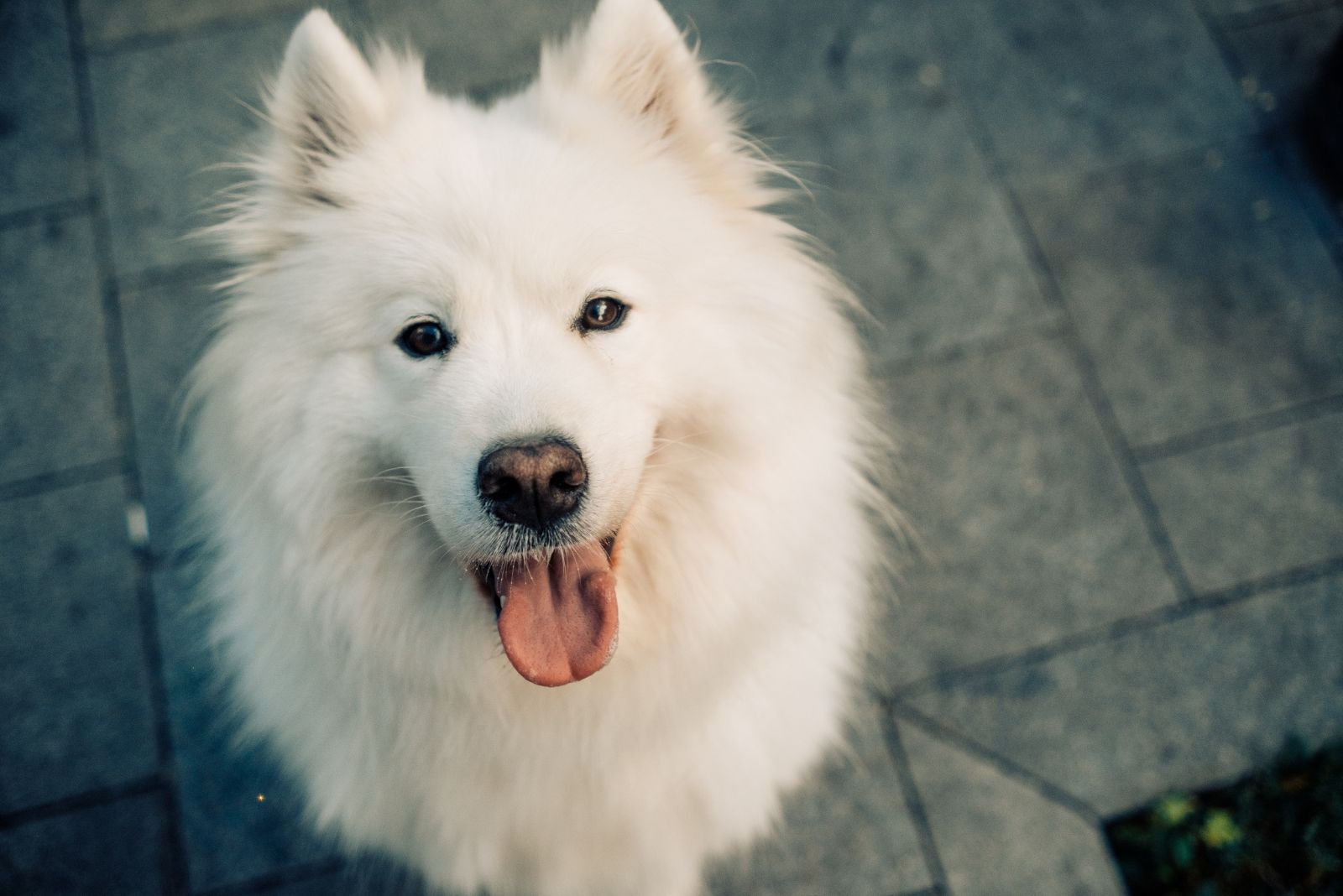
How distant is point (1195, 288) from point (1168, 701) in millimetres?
1472

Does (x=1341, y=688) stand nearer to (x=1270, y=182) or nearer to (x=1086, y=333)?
(x=1086, y=333)

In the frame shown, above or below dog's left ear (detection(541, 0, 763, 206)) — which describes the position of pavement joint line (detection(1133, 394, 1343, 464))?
below

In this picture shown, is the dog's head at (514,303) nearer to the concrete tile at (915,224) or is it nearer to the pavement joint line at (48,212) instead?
the concrete tile at (915,224)

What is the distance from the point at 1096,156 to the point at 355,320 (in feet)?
9.51

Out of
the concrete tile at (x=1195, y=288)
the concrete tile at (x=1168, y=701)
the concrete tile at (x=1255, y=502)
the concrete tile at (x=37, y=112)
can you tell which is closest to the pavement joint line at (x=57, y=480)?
the concrete tile at (x=37, y=112)

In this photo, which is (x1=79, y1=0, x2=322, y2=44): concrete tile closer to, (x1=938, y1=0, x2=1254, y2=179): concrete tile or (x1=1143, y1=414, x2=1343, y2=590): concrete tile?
(x1=938, y1=0, x2=1254, y2=179): concrete tile

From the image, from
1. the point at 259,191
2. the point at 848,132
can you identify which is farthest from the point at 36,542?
the point at 848,132

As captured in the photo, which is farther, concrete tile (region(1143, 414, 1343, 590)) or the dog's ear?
concrete tile (region(1143, 414, 1343, 590))

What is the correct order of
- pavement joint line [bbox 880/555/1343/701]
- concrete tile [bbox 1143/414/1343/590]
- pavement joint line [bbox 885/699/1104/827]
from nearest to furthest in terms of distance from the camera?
pavement joint line [bbox 885/699/1104/827] → pavement joint line [bbox 880/555/1343/701] → concrete tile [bbox 1143/414/1343/590]

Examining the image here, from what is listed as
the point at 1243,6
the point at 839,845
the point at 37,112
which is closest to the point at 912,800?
the point at 839,845

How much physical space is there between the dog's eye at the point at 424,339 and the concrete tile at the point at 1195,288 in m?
2.38

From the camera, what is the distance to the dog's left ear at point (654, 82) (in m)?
1.63

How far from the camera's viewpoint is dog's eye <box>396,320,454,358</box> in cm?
155

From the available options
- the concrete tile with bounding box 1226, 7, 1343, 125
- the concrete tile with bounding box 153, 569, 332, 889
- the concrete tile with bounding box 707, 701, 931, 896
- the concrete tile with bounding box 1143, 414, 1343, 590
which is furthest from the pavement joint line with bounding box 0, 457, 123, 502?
the concrete tile with bounding box 1226, 7, 1343, 125
